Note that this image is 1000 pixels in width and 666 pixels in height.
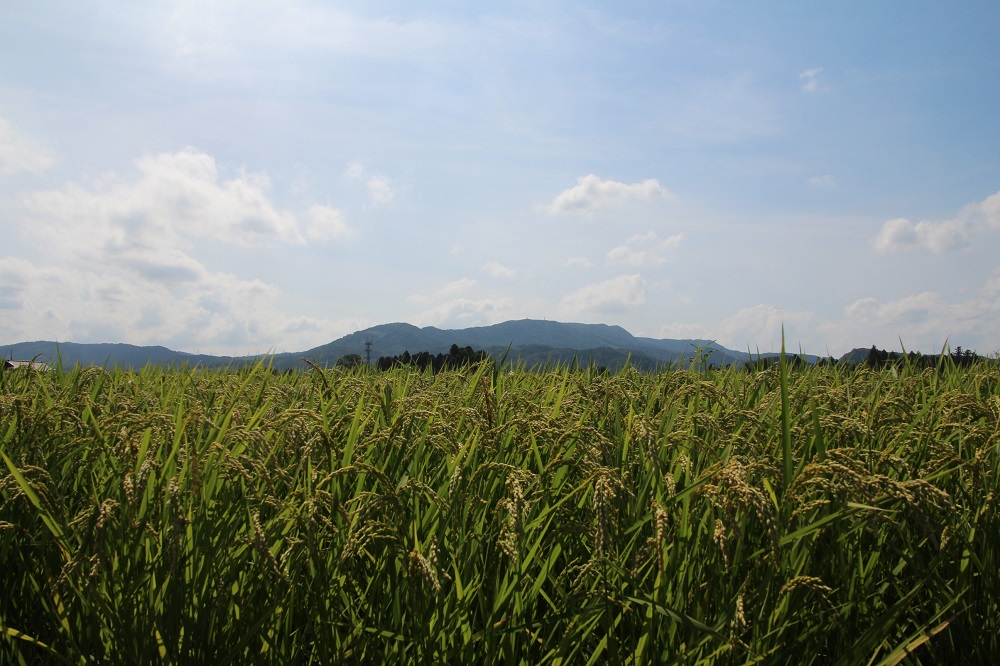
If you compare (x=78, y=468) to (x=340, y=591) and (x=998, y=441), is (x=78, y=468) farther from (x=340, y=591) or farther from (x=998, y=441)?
(x=998, y=441)

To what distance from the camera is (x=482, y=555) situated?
8.41 feet

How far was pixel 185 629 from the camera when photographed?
2256 millimetres

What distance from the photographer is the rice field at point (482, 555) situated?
218 centimetres

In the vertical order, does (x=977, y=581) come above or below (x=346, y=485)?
below

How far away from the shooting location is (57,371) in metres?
5.98

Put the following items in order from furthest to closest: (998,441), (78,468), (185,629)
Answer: (78,468) → (998,441) → (185,629)

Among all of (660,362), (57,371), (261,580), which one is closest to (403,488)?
(261,580)

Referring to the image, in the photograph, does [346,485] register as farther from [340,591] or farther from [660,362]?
[660,362]

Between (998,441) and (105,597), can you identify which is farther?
(998,441)

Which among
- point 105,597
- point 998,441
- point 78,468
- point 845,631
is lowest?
point 845,631

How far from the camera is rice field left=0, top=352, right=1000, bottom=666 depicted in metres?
2.18

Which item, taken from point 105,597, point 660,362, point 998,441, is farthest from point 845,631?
point 660,362

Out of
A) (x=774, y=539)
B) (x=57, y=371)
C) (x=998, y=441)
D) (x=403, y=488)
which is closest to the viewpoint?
(x=774, y=539)

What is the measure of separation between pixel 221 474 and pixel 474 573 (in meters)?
1.19
